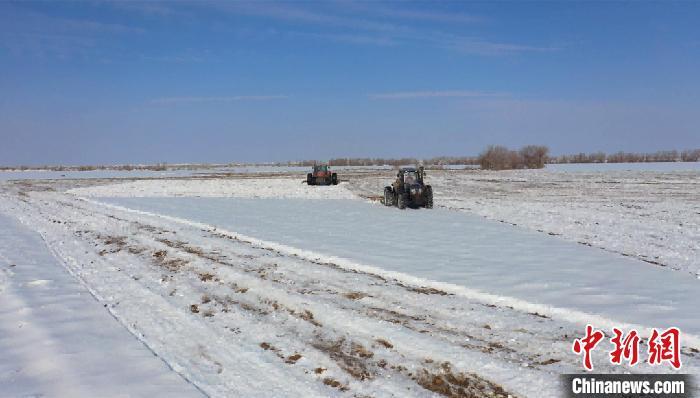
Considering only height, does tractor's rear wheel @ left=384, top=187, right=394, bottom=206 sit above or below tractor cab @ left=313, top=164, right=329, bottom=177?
below

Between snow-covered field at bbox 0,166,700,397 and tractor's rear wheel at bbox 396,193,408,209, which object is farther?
tractor's rear wheel at bbox 396,193,408,209

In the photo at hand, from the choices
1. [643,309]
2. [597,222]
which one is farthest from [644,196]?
[643,309]

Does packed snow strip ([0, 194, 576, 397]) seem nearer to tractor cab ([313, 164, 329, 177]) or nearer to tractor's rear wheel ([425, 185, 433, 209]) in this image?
tractor's rear wheel ([425, 185, 433, 209])

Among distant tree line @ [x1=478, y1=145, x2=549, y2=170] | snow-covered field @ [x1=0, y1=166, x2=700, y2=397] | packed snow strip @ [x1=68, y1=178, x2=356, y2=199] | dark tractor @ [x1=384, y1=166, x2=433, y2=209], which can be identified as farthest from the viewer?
distant tree line @ [x1=478, y1=145, x2=549, y2=170]

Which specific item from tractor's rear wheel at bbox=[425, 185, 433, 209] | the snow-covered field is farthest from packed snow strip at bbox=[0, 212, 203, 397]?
tractor's rear wheel at bbox=[425, 185, 433, 209]

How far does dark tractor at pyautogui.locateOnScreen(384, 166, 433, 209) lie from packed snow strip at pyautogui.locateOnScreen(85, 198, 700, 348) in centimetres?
195

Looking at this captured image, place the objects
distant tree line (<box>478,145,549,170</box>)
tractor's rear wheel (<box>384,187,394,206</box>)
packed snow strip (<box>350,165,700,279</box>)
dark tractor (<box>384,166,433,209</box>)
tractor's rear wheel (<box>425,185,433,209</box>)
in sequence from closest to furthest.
Result: packed snow strip (<box>350,165,700,279</box>) < dark tractor (<box>384,166,433,209</box>) < tractor's rear wheel (<box>425,185,433,209</box>) < tractor's rear wheel (<box>384,187,394,206</box>) < distant tree line (<box>478,145,549,170</box>)

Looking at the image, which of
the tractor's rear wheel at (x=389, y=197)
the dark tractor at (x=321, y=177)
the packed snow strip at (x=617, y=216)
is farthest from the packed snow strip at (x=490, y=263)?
the dark tractor at (x=321, y=177)

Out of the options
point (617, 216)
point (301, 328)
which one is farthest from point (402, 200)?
point (301, 328)

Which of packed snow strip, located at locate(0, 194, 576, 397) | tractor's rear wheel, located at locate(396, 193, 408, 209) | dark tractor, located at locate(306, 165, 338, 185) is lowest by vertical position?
packed snow strip, located at locate(0, 194, 576, 397)

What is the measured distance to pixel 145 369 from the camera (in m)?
4.86

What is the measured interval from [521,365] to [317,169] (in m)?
32.1

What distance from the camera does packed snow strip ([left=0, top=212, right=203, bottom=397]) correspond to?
4.46 m

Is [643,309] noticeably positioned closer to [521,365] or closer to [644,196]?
[521,365]
